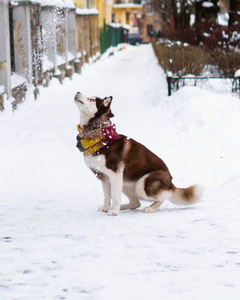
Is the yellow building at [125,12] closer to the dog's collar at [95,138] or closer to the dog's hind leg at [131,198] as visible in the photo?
the dog's hind leg at [131,198]

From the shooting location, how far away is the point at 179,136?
935 cm

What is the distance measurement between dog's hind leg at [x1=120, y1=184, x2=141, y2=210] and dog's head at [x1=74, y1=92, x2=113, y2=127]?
29.8 inches

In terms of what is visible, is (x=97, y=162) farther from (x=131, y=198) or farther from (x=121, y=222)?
(x=131, y=198)

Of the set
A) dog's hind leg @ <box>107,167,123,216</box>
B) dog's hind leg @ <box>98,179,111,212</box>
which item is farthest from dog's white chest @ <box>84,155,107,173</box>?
dog's hind leg @ <box>98,179,111,212</box>

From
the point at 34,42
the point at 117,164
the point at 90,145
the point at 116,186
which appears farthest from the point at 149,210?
the point at 34,42

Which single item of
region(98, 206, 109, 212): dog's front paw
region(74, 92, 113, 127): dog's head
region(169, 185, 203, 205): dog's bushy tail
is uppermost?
region(74, 92, 113, 127): dog's head

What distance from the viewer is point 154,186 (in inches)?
200

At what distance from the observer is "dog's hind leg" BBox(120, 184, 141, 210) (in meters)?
5.32

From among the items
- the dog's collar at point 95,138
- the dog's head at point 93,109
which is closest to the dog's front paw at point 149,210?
the dog's collar at point 95,138

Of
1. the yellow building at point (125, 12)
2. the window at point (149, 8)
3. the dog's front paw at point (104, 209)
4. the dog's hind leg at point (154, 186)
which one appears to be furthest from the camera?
the window at point (149, 8)

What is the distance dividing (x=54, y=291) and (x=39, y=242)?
3.35ft

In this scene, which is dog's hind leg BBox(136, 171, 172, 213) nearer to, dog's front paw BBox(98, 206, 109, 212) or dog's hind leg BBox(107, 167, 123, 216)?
dog's hind leg BBox(107, 167, 123, 216)

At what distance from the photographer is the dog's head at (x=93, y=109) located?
15.7ft

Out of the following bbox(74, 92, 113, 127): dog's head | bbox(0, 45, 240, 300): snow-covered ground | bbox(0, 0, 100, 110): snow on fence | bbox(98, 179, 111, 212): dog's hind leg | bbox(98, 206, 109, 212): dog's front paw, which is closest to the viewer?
bbox(0, 45, 240, 300): snow-covered ground
